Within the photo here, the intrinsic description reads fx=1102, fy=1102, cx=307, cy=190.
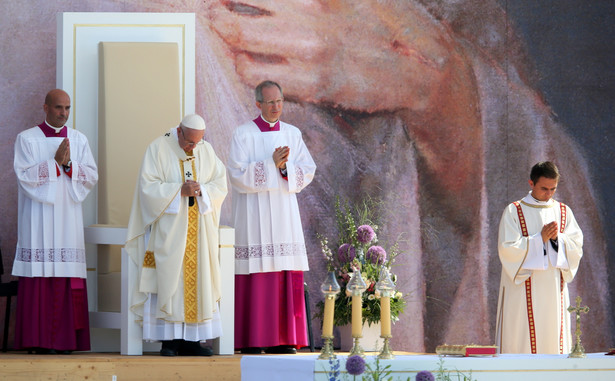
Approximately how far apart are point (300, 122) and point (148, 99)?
5.38 ft

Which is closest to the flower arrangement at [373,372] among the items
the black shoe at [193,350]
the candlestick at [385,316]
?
the candlestick at [385,316]

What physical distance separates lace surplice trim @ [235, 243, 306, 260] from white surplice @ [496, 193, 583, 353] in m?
1.65

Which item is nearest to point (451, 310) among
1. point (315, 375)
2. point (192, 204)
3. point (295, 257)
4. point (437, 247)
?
point (437, 247)

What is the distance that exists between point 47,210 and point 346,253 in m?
2.61

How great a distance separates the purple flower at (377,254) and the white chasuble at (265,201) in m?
0.89

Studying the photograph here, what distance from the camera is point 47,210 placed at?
859 cm

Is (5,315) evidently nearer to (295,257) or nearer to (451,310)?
(295,257)

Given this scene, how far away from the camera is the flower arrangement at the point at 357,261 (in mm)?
9258

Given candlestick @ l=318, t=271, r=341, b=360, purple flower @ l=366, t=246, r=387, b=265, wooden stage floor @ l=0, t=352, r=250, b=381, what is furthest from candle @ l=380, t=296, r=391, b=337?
purple flower @ l=366, t=246, r=387, b=265

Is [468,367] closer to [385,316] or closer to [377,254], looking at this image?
[385,316]

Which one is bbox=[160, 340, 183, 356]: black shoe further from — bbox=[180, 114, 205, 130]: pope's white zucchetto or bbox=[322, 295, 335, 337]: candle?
bbox=[322, 295, 335, 337]: candle

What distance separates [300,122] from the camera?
10500 mm

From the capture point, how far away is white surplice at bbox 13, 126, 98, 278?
335 inches

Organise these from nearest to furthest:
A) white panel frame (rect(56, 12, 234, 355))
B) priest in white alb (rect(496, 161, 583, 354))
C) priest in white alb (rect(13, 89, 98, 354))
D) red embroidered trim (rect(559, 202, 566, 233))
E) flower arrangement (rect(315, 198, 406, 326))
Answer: priest in white alb (rect(496, 161, 583, 354)), red embroidered trim (rect(559, 202, 566, 233)), priest in white alb (rect(13, 89, 98, 354)), flower arrangement (rect(315, 198, 406, 326)), white panel frame (rect(56, 12, 234, 355))
